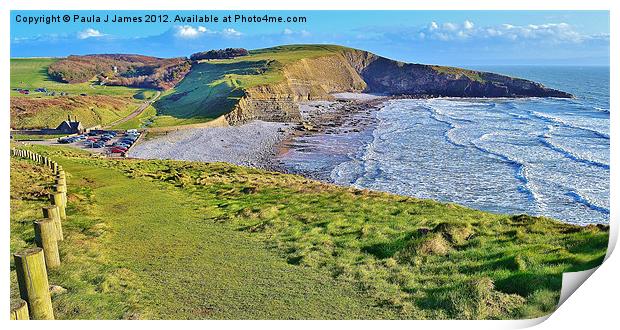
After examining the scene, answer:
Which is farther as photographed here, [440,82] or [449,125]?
[440,82]

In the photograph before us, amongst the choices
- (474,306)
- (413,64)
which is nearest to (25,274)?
(474,306)

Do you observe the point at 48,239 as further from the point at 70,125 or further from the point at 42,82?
the point at 42,82

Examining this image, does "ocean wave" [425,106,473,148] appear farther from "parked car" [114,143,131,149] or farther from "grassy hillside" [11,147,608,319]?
"grassy hillside" [11,147,608,319]

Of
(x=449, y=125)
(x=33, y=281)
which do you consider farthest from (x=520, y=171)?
(x=33, y=281)

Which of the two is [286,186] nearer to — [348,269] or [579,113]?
[348,269]

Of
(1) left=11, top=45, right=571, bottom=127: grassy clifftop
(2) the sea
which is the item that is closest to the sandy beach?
(2) the sea

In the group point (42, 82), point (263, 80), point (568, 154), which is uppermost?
point (42, 82)

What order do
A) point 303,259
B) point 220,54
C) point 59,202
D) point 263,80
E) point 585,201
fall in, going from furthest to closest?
point 220,54 → point 263,80 → point 585,201 → point 59,202 → point 303,259
